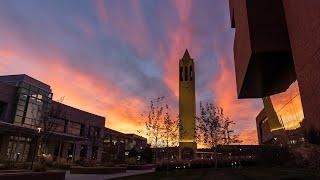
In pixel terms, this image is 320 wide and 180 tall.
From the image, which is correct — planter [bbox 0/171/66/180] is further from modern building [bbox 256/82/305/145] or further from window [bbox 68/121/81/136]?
window [bbox 68/121/81/136]

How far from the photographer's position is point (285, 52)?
24656 millimetres

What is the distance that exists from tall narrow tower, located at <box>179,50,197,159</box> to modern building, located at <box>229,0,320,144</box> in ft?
126

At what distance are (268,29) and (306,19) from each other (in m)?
7.02

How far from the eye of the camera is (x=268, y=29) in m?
24.7

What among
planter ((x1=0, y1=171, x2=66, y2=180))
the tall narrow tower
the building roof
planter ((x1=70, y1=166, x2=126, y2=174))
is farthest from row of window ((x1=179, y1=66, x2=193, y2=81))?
planter ((x1=0, y1=171, x2=66, y2=180))

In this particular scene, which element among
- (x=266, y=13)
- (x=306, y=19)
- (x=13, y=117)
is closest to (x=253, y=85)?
(x=266, y=13)

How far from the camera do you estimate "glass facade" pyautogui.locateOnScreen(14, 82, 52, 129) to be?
55750 millimetres

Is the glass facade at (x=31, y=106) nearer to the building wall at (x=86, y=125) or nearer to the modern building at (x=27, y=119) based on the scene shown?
the modern building at (x=27, y=119)

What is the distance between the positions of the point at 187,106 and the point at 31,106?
40.4m

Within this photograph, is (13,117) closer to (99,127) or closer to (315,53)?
(99,127)

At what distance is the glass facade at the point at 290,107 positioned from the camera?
87.7ft

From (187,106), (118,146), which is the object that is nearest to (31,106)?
(118,146)

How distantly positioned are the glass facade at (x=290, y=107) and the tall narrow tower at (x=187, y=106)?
127ft

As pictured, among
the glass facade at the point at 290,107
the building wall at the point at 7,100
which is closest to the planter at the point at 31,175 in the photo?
the glass facade at the point at 290,107
